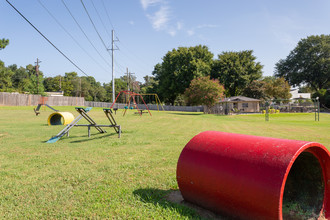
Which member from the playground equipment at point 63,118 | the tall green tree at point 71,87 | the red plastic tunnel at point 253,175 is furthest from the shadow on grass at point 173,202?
the tall green tree at point 71,87

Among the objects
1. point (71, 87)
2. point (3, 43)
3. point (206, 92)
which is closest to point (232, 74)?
point (206, 92)

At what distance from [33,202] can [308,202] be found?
3994mm

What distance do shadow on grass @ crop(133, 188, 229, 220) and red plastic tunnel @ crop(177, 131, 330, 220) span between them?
116mm

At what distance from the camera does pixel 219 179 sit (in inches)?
106

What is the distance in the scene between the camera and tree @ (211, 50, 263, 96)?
51.7 meters

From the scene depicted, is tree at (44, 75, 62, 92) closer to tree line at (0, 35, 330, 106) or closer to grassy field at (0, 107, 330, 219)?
tree line at (0, 35, 330, 106)

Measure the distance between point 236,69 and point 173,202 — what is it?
171 ft

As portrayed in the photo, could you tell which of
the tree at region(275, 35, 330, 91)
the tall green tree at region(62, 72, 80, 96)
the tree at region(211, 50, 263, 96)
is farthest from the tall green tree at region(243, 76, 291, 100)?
the tall green tree at region(62, 72, 80, 96)

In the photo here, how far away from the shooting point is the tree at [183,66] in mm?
49844

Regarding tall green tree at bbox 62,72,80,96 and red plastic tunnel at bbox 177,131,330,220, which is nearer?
red plastic tunnel at bbox 177,131,330,220

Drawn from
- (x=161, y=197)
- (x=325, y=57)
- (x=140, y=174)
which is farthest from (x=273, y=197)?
(x=325, y=57)

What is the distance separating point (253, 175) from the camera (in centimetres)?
246

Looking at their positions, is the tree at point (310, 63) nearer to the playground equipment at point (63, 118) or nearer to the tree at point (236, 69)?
the tree at point (236, 69)

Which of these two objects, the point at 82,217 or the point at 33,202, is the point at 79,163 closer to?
the point at 33,202
